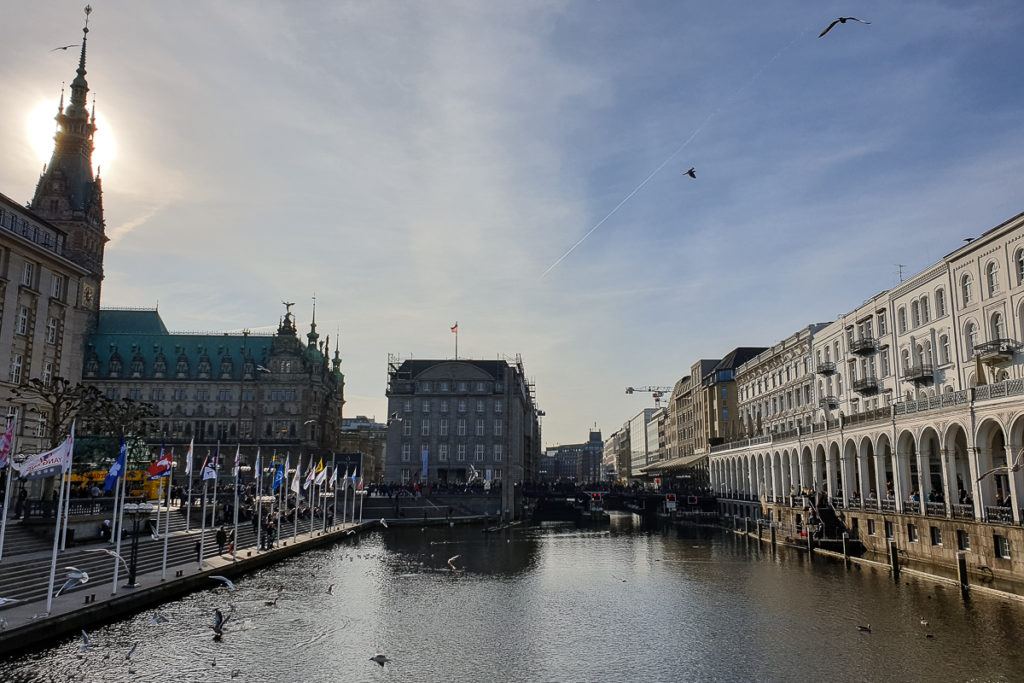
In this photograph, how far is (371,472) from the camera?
18038cm

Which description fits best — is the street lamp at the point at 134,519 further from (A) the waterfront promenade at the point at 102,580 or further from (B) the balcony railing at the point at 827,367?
(B) the balcony railing at the point at 827,367

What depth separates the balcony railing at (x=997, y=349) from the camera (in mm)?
48125

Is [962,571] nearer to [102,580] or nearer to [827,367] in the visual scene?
[827,367]

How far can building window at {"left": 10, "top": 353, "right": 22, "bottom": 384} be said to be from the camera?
5383 cm

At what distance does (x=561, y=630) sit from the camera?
3438cm

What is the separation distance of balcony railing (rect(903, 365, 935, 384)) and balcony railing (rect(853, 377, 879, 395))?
654 centimetres

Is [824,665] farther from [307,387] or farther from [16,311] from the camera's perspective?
[307,387]

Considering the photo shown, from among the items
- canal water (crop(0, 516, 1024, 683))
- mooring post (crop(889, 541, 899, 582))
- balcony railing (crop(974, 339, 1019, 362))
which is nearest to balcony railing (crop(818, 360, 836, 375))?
balcony railing (crop(974, 339, 1019, 362))

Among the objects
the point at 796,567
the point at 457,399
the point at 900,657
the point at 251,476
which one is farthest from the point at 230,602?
the point at 251,476

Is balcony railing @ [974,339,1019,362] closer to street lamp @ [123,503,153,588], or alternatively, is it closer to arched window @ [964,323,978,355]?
arched window @ [964,323,978,355]

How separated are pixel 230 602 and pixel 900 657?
31.9 meters

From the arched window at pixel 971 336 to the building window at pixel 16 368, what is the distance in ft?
230

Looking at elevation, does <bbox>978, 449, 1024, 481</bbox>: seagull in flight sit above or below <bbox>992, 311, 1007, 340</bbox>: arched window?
below

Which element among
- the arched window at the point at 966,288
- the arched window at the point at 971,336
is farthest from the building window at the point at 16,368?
the arched window at the point at 966,288
